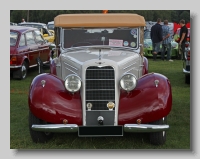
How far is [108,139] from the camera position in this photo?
20.4 ft

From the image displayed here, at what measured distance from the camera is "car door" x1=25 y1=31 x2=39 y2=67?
485 inches

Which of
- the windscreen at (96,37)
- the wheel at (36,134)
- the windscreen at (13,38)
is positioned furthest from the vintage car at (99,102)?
the windscreen at (13,38)

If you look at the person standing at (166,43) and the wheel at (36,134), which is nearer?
the wheel at (36,134)

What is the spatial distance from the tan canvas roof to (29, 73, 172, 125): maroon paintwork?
150cm

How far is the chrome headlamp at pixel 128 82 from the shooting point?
226 inches

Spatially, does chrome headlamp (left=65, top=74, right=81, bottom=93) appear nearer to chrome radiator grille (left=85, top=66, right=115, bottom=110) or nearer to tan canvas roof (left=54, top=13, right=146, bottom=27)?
chrome radiator grille (left=85, top=66, right=115, bottom=110)

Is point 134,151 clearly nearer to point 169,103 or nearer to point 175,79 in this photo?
point 169,103

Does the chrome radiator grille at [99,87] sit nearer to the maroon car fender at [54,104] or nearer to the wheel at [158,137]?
A: the maroon car fender at [54,104]

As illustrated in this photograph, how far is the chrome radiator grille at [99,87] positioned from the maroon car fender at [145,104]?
197mm

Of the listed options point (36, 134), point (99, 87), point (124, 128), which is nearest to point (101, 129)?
point (124, 128)

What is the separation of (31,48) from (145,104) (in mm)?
7340

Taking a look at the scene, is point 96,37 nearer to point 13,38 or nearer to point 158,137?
point 158,137

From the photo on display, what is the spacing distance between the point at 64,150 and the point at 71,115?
537 millimetres

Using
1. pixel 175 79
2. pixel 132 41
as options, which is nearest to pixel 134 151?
pixel 132 41
